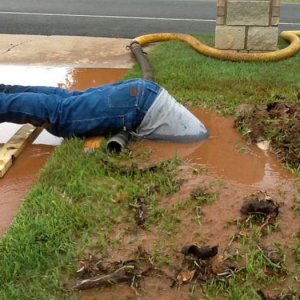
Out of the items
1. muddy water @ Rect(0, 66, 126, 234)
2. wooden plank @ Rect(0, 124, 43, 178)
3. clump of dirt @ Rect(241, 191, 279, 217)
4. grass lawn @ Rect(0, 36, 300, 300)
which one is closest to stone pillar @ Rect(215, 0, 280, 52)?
muddy water @ Rect(0, 66, 126, 234)

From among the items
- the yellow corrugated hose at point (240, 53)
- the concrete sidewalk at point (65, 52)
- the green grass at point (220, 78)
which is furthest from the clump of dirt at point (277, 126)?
the concrete sidewalk at point (65, 52)

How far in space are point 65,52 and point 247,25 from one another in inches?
96.0

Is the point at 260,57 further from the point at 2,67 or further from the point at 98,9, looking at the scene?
the point at 98,9

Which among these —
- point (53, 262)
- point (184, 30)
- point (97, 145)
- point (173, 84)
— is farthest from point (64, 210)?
point (184, 30)

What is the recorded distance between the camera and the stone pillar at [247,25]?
706cm

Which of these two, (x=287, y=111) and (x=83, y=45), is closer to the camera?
(x=287, y=111)

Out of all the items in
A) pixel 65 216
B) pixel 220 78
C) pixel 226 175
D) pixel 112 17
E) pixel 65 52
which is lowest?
pixel 112 17

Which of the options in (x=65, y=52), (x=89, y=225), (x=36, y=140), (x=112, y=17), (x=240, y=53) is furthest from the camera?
(x=112, y=17)

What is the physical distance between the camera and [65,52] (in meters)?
7.59

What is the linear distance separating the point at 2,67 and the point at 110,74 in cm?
135

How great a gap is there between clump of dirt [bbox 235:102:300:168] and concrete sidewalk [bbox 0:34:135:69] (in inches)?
98.3

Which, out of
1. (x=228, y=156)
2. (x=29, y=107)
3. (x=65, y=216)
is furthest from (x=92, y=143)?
(x=65, y=216)

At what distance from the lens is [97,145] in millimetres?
4168

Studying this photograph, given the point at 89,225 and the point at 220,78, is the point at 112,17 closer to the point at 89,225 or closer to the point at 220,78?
the point at 220,78
